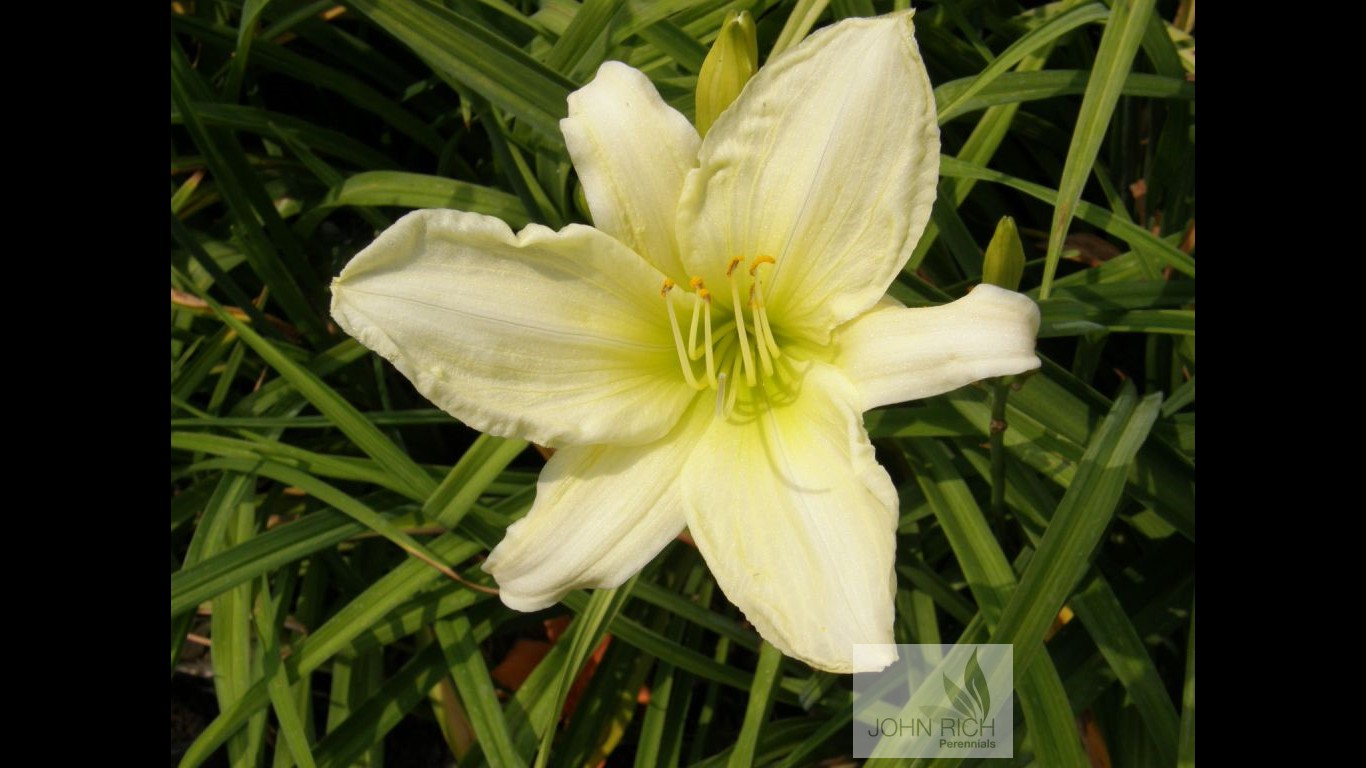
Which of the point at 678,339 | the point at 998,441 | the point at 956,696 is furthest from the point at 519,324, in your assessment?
the point at 956,696

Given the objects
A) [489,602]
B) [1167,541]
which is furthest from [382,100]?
[1167,541]

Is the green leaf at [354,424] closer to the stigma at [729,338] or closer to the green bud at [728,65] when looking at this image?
the stigma at [729,338]

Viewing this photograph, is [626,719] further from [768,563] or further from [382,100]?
[382,100]

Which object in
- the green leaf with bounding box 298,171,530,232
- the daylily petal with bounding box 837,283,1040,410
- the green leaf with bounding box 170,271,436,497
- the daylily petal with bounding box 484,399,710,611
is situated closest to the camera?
the daylily petal with bounding box 837,283,1040,410

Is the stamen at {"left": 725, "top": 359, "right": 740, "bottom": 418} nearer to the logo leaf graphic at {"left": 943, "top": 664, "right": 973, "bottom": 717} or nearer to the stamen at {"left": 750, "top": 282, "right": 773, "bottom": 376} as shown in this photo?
the stamen at {"left": 750, "top": 282, "right": 773, "bottom": 376}

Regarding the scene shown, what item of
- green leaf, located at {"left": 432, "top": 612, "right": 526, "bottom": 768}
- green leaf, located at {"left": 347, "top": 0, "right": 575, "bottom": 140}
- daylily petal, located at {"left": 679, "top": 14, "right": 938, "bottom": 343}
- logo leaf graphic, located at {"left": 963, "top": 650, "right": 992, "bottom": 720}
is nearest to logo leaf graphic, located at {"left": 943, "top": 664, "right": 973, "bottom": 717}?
logo leaf graphic, located at {"left": 963, "top": 650, "right": 992, "bottom": 720}

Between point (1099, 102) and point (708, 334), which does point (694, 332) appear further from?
point (1099, 102)

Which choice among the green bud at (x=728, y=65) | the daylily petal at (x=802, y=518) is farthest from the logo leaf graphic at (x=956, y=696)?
the green bud at (x=728, y=65)
